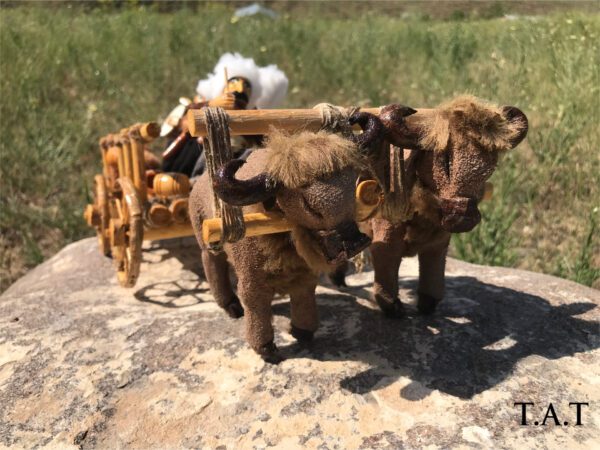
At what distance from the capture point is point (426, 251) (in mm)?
2459

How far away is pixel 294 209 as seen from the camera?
1.81 metres

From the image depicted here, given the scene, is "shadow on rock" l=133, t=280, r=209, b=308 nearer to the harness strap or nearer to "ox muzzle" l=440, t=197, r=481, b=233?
the harness strap

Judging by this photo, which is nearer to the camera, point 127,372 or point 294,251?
point 294,251

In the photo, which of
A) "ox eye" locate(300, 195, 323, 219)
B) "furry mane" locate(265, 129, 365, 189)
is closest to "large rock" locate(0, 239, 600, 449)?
"ox eye" locate(300, 195, 323, 219)

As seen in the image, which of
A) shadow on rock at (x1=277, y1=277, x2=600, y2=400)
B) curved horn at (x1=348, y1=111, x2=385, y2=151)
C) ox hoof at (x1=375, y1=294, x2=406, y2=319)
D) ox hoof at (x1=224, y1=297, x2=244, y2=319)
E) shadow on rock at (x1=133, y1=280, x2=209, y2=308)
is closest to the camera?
curved horn at (x1=348, y1=111, x2=385, y2=151)

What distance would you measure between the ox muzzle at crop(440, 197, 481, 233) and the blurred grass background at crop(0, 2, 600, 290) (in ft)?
4.73

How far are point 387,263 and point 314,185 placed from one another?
0.81 m

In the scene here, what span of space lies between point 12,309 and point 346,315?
1.80m

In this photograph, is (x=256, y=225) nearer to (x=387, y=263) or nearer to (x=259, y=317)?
(x=259, y=317)

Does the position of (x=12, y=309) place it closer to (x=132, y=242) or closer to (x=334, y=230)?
(x=132, y=242)

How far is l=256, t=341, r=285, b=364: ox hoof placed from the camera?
2.23m

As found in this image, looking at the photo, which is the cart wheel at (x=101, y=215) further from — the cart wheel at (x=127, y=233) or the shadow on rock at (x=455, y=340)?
the shadow on rock at (x=455, y=340)

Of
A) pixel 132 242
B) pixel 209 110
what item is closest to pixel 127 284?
pixel 132 242

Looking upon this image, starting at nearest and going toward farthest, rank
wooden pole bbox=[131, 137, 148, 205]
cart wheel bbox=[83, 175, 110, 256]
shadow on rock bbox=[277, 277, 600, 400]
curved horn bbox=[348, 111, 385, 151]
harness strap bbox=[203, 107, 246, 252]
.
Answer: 1. harness strap bbox=[203, 107, 246, 252]
2. curved horn bbox=[348, 111, 385, 151]
3. shadow on rock bbox=[277, 277, 600, 400]
4. wooden pole bbox=[131, 137, 148, 205]
5. cart wheel bbox=[83, 175, 110, 256]
